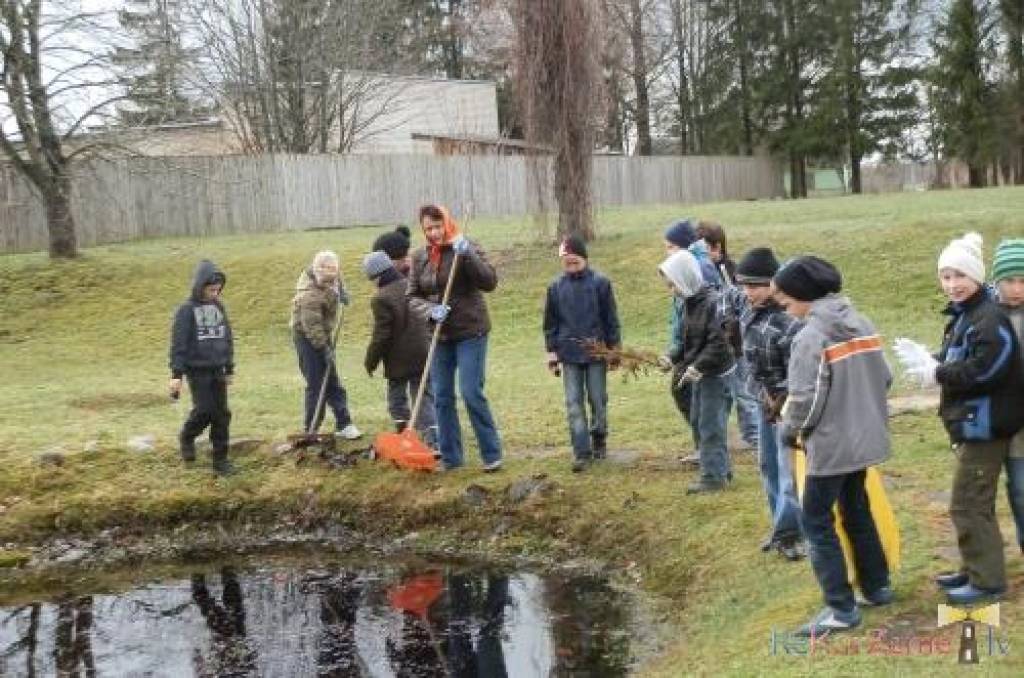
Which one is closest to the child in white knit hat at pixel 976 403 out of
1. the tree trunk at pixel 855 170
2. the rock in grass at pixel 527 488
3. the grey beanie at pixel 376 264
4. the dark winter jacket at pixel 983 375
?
the dark winter jacket at pixel 983 375

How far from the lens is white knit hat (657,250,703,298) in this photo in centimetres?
693

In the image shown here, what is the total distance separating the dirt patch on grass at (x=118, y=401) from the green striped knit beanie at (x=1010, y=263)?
372 inches

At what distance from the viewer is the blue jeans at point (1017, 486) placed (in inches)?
197

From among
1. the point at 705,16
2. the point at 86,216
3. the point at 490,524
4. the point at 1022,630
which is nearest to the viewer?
the point at 1022,630

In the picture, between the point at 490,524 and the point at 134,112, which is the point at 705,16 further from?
the point at 490,524

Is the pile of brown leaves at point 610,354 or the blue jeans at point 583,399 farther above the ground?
the pile of brown leaves at point 610,354

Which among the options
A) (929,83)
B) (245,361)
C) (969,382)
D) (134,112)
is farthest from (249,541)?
(929,83)

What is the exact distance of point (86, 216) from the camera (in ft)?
86.2

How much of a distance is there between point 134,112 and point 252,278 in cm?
663

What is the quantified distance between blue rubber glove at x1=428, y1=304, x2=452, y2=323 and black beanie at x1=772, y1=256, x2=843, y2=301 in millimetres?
3470

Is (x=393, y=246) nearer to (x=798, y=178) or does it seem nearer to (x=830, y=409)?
(x=830, y=409)

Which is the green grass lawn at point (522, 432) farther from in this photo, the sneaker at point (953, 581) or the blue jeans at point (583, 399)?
the blue jeans at point (583, 399)

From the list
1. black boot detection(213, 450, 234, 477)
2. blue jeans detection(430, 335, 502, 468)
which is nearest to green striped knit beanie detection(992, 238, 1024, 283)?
blue jeans detection(430, 335, 502, 468)

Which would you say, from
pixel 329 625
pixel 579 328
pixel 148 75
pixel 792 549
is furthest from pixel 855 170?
pixel 329 625
